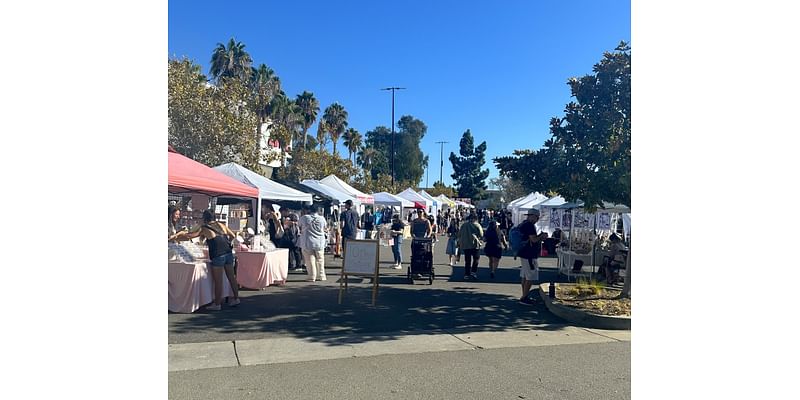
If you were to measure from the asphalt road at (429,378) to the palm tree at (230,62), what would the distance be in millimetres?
36787

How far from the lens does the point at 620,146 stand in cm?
835

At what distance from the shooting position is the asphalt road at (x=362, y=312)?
271 inches

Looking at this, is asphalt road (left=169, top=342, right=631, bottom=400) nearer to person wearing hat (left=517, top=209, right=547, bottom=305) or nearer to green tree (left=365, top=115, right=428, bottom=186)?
person wearing hat (left=517, top=209, right=547, bottom=305)

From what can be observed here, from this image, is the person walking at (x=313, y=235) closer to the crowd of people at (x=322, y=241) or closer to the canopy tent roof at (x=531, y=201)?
the crowd of people at (x=322, y=241)

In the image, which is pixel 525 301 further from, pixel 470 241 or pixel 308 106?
pixel 308 106

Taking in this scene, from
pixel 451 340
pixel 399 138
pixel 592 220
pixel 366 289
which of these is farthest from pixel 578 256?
pixel 399 138

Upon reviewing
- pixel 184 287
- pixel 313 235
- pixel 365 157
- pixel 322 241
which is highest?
pixel 365 157

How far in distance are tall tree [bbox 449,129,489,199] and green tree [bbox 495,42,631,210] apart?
69640mm

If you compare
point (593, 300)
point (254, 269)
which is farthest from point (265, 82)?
point (593, 300)

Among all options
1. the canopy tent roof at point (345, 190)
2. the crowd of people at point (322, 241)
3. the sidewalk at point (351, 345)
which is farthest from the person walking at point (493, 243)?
the canopy tent roof at point (345, 190)

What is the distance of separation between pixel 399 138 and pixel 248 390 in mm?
79043

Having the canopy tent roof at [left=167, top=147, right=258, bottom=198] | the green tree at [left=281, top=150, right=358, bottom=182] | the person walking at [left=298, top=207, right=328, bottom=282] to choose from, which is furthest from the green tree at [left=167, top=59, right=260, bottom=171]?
the person walking at [left=298, top=207, right=328, bottom=282]

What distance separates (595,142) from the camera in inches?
337

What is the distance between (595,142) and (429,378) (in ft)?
17.8
